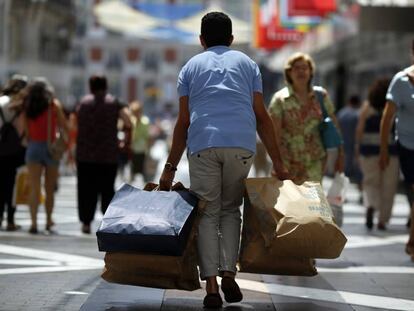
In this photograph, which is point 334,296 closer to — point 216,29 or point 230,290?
point 230,290

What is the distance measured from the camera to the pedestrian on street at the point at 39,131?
44.6 ft

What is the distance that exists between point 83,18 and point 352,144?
312ft

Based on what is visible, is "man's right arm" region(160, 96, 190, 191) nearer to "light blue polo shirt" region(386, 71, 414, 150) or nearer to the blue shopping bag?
the blue shopping bag

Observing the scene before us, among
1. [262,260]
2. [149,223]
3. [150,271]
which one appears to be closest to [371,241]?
[262,260]

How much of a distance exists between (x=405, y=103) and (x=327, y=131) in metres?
0.67

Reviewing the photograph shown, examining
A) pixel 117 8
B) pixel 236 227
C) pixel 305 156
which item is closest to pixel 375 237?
pixel 305 156

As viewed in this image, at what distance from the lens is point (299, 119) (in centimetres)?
1059

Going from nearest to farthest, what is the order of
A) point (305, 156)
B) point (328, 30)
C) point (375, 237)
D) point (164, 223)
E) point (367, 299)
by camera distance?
point (164, 223) < point (367, 299) < point (305, 156) < point (375, 237) < point (328, 30)

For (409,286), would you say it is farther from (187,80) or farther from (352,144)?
(352,144)

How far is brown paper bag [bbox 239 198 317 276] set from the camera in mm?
7867

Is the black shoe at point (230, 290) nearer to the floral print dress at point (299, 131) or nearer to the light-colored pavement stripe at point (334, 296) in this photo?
the light-colored pavement stripe at point (334, 296)

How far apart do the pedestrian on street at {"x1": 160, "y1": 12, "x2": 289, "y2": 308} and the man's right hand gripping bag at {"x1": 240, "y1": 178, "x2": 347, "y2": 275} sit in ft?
0.38

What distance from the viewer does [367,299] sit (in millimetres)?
8555

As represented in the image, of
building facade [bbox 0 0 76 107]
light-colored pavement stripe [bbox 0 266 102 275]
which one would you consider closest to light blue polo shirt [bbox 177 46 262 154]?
light-colored pavement stripe [bbox 0 266 102 275]
